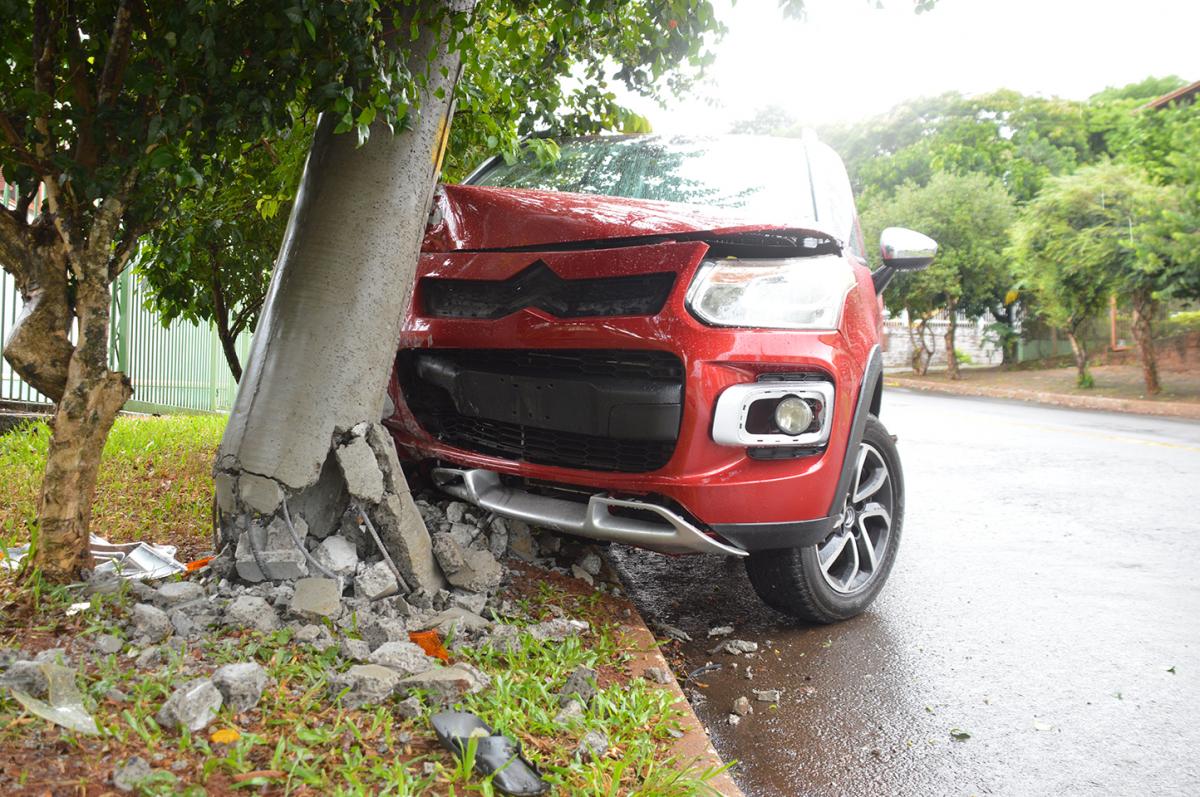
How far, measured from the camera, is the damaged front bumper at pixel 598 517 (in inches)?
118

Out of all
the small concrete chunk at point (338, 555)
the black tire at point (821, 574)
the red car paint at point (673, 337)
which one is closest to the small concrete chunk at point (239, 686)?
the small concrete chunk at point (338, 555)

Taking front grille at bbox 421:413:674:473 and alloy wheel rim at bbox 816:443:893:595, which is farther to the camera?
alloy wheel rim at bbox 816:443:893:595

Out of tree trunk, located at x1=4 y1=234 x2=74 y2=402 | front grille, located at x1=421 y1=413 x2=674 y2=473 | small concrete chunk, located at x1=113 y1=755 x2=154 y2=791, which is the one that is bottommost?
small concrete chunk, located at x1=113 y1=755 x2=154 y2=791

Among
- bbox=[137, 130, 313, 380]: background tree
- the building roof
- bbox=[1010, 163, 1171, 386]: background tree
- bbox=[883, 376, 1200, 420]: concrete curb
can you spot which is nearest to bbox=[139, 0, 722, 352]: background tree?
bbox=[137, 130, 313, 380]: background tree

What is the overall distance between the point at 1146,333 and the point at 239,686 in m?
19.2

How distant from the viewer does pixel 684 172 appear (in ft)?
13.4

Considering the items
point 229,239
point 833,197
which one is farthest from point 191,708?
point 229,239

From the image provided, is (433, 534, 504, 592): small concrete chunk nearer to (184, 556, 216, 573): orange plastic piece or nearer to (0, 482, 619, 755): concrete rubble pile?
(0, 482, 619, 755): concrete rubble pile

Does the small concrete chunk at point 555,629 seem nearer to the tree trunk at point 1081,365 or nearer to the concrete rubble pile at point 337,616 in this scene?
the concrete rubble pile at point 337,616

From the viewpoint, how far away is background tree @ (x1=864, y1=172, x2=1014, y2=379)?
24.9 m

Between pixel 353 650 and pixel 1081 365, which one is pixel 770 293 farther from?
pixel 1081 365

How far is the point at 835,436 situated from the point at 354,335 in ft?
5.28

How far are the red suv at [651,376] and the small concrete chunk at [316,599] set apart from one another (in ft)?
2.23

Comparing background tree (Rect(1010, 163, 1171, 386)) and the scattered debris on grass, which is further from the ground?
background tree (Rect(1010, 163, 1171, 386))
